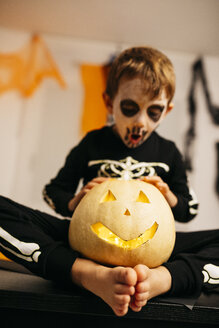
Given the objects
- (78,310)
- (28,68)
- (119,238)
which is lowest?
(78,310)

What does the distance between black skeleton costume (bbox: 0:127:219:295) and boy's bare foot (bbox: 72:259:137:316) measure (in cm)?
3

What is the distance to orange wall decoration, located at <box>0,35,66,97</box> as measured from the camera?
69.8 inches

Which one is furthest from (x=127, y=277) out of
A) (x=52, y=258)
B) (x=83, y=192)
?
(x=83, y=192)

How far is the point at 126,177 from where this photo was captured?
78 centimetres

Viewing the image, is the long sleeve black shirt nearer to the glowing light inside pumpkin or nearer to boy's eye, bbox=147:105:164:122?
boy's eye, bbox=147:105:164:122

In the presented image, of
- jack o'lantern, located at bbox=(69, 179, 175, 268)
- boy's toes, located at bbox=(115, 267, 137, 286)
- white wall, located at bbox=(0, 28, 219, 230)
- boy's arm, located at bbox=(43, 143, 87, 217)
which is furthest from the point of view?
white wall, located at bbox=(0, 28, 219, 230)

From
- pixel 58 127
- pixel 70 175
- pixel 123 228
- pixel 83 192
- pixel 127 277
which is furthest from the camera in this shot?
pixel 58 127

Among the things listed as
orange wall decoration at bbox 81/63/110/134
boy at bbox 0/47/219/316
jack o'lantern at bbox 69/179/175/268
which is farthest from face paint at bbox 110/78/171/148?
orange wall decoration at bbox 81/63/110/134

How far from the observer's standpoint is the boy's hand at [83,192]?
27.1 inches

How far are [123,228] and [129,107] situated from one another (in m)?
0.40

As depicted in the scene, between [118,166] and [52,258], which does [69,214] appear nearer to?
[118,166]

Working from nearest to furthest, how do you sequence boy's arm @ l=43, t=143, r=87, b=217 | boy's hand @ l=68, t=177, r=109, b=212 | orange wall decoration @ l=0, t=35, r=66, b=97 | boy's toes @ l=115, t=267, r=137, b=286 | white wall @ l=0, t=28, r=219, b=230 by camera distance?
boy's toes @ l=115, t=267, r=137, b=286, boy's hand @ l=68, t=177, r=109, b=212, boy's arm @ l=43, t=143, r=87, b=217, white wall @ l=0, t=28, r=219, b=230, orange wall decoration @ l=0, t=35, r=66, b=97

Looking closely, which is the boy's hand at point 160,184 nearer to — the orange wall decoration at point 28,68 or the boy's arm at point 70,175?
the boy's arm at point 70,175

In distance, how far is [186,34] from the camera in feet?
5.68
